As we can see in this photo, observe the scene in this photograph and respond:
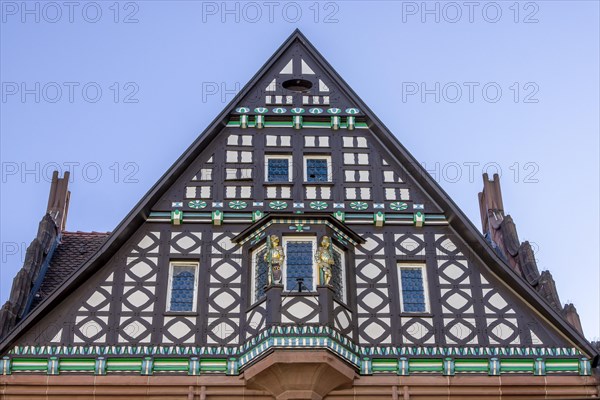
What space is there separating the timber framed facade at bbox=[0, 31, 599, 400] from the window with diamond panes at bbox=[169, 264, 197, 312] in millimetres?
33

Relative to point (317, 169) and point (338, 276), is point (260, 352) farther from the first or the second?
point (317, 169)

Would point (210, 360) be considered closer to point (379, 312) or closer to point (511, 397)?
point (379, 312)

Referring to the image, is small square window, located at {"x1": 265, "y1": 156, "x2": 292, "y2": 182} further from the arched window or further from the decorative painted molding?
the decorative painted molding

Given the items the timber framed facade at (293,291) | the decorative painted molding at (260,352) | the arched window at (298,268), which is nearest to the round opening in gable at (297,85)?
the timber framed facade at (293,291)

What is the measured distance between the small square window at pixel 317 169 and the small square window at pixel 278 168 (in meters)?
0.39

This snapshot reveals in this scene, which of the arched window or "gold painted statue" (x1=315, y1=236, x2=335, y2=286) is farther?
the arched window

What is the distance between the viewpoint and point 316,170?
81.8 ft

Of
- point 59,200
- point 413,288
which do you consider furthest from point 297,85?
point 59,200

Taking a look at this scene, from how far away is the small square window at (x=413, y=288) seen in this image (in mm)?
22781

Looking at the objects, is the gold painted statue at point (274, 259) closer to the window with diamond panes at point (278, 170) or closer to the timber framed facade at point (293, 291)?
the timber framed facade at point (293, 291)

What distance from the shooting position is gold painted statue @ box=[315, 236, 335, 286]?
21.9 metres

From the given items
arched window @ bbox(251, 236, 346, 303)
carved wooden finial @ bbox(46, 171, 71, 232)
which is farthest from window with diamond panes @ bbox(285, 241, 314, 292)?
carved wooden finial @ bbox(46, 171, 71, 232)

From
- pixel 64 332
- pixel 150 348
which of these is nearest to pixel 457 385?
pixel 150 348

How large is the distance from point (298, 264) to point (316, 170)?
3.08 meters
